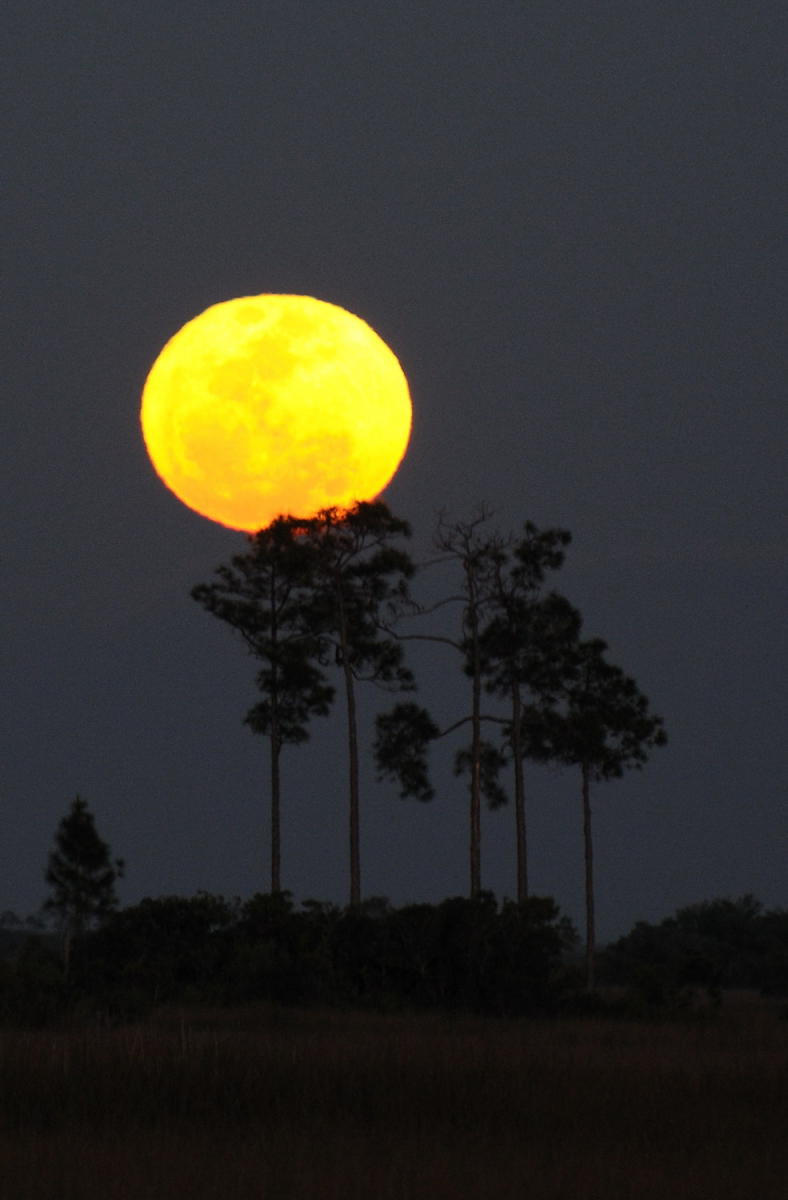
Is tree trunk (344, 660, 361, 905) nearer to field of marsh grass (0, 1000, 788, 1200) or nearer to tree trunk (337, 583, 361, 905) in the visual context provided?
tree trunk (337, 583, 361, 905)

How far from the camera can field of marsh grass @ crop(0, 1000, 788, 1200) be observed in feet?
46.4

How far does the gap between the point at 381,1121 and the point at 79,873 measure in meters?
37.0

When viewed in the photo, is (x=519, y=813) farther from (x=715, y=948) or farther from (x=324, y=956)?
(x=715, y=948)

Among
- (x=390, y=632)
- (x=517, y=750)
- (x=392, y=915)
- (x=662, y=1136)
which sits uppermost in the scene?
(x=390, y=632)

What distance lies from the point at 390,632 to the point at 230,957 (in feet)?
50.5

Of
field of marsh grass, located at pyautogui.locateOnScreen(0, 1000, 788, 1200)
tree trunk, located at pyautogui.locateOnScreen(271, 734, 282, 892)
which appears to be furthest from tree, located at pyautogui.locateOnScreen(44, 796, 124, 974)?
field of marsh grass, located at pyautogui.locateOnScreen(0, 1000, 788, 1200)

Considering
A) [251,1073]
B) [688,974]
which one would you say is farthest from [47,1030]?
[688,974]

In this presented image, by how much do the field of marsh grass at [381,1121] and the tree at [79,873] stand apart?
101 feet

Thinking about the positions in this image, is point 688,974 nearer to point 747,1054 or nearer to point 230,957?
point 230,957

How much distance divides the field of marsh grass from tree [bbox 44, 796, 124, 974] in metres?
30.9

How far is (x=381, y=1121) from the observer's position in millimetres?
18125

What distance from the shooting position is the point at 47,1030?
93.7 ft

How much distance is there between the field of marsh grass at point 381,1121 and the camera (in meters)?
14.1

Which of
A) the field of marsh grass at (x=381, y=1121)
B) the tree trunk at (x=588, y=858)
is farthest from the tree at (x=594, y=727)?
the field of marsh grass at (x=381, y=1121)
